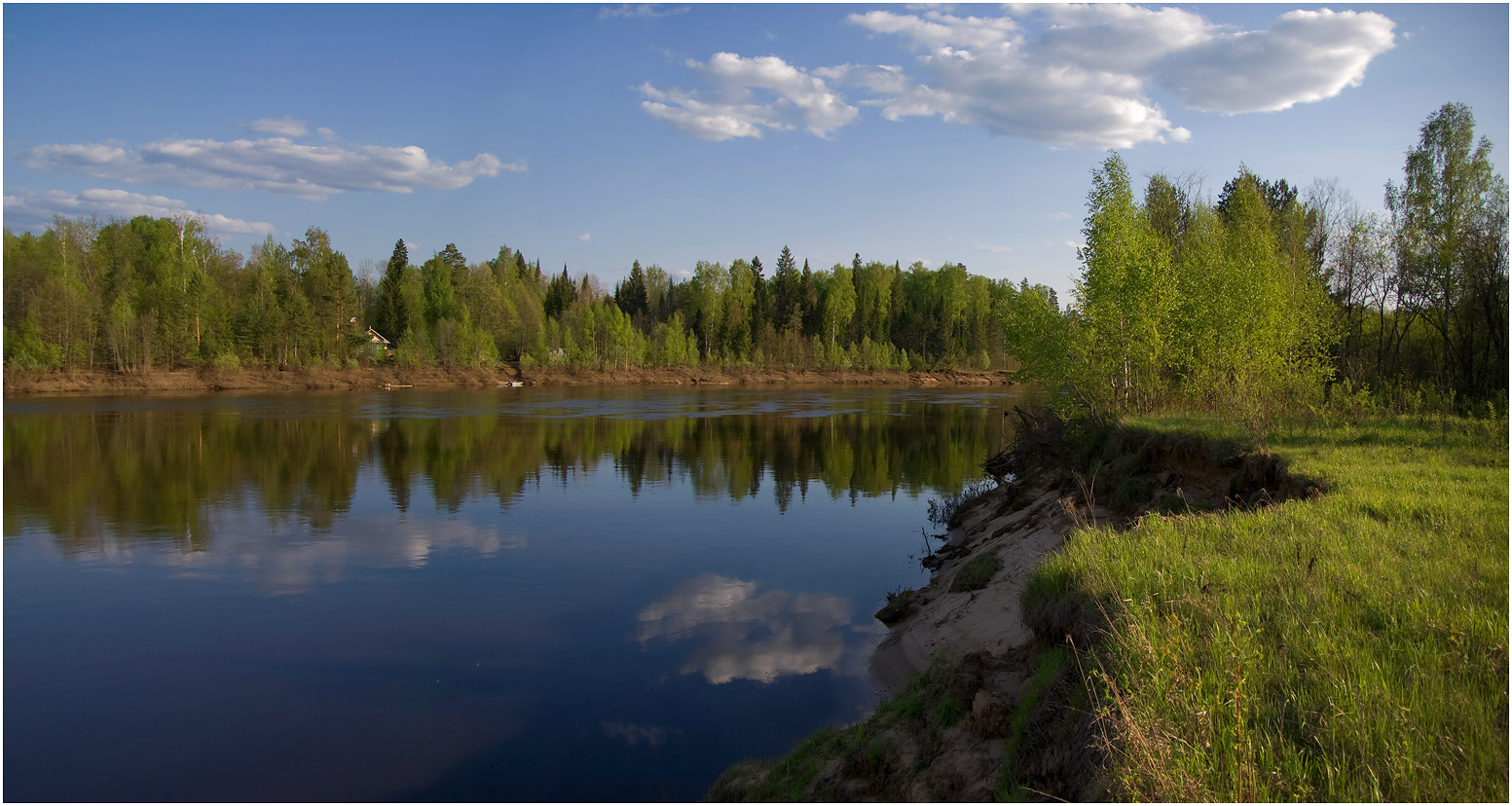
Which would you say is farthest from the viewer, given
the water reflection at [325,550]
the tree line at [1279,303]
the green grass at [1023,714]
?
the tree line at [1279,303]

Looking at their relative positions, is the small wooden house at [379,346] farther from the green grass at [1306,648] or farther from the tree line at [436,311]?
the green grass at [1306,648]

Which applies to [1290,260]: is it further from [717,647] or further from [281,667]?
[281,667]

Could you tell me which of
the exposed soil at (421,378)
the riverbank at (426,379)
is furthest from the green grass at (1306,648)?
the exposed soil at (421,378)

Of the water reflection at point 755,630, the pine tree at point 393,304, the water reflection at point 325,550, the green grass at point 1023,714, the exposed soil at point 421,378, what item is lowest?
the water reflection at point 755,630

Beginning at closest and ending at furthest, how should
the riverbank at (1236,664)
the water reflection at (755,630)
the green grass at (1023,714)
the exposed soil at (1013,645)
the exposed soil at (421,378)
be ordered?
the riverbank at (1236,664), the green grass at (1023,714), the exposed soil at (1013,645), the water reflection at (755,630), the exposed soil at (421,378)

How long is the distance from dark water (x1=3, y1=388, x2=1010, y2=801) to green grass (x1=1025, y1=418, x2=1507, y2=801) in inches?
162

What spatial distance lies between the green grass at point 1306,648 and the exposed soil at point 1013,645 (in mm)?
398

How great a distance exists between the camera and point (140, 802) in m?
7.56

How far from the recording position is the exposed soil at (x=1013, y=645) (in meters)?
5.60

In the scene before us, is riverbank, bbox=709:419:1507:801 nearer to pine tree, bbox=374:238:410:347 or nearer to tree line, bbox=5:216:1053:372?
tree line, bbox=5:216:1053:372

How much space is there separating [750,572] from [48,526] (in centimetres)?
1520

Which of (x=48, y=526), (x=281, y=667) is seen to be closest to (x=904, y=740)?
(x=281, y=667)

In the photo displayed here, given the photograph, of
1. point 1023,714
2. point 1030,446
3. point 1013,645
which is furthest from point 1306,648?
point 1030,446

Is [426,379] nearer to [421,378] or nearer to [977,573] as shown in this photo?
[421,378]
